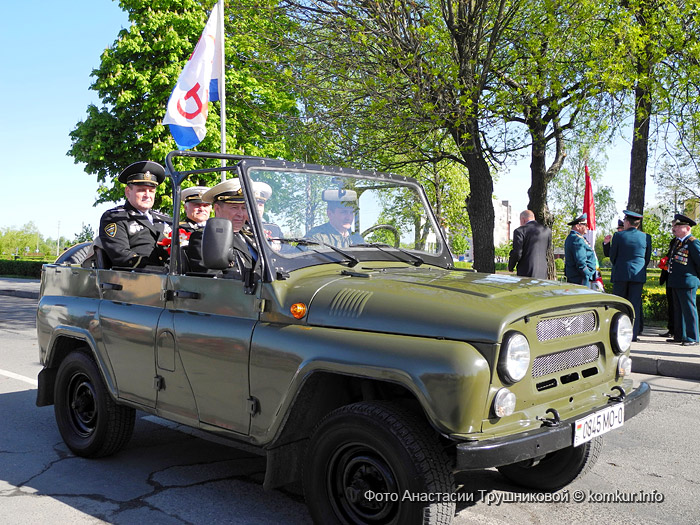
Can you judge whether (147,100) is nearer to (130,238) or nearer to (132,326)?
(130,238)

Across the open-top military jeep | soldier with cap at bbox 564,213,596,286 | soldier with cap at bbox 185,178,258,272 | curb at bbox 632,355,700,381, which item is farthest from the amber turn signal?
soldier with cap at bbox 564,213,596,286

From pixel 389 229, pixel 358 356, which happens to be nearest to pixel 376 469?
pixel 358 356

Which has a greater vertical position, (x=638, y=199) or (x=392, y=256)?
(x=638, y=199)

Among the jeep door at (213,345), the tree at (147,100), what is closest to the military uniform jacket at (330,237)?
the jeep door at (213,345)

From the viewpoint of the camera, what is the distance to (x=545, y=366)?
10.6 ft

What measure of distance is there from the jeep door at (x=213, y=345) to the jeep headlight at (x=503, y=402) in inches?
53.6

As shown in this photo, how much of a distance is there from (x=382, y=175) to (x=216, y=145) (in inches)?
935

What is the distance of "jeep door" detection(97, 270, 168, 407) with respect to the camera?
4234 millimetres

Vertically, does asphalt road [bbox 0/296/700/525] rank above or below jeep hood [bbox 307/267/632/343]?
below

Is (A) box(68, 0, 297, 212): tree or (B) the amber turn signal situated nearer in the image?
(B) the amber turn signal

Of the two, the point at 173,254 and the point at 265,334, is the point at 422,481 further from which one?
the point at 173,254

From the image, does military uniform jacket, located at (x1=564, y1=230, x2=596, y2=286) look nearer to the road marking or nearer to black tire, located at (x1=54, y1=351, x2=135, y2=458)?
the road marking

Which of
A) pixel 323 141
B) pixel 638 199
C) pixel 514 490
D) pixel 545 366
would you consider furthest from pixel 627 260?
pixel 545 366

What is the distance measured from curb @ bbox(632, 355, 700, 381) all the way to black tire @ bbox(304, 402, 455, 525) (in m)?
6.83
